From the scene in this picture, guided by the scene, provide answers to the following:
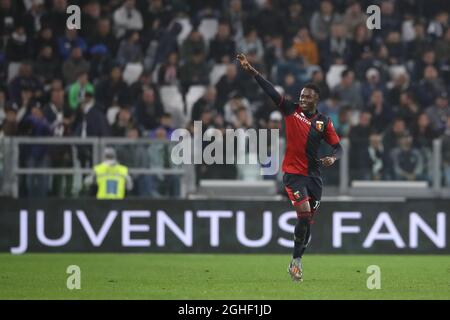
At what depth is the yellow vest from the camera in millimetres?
19188

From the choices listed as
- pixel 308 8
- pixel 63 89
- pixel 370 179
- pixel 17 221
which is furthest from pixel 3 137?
pixel 308 8

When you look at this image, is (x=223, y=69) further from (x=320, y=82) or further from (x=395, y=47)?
(x=395, y=47)

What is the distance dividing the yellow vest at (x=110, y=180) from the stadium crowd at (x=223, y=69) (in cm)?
25

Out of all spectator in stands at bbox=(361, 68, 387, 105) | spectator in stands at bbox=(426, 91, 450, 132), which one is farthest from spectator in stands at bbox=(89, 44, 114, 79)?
spectator in stands at bbox=(426, 91, 450, 132)

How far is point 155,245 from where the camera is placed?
1916 cm

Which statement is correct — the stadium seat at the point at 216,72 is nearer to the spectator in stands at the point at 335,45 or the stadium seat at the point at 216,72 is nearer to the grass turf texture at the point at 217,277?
the spectator in stands at the point at 335,45

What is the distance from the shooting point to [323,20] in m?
23.2

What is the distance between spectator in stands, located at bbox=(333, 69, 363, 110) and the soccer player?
7692mm

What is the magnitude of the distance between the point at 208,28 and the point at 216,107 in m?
2.65

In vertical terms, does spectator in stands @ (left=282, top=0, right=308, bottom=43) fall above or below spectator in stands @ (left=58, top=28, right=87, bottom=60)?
above

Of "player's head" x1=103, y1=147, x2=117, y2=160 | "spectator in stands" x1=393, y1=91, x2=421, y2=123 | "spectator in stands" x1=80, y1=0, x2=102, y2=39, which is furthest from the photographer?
"spectator in stands" x1=80, y1=0, x2=102, y2=39

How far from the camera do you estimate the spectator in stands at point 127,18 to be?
75.6 ft

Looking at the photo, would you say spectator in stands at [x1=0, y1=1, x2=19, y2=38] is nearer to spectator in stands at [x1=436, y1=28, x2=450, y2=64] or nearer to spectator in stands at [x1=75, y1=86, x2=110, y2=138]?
spectator in stands at [x1=75, y1=86, x2=110, y2=138]
